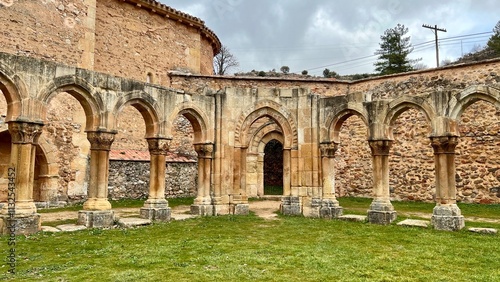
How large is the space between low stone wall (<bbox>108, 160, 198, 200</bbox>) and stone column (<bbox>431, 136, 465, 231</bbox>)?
11.1 meters

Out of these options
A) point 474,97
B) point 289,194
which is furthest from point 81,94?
point 474,97

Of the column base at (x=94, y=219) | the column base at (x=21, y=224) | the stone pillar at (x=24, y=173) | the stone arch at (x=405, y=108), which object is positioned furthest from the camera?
the stone arch at (x=405, y=108)

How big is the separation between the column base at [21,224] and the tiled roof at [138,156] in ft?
24.6

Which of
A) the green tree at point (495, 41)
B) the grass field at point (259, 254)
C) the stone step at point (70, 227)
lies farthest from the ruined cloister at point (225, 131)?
the green tree at point (495, 41)

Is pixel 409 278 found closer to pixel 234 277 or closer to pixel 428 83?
pixel 234 277

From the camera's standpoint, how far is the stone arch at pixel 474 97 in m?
8.98

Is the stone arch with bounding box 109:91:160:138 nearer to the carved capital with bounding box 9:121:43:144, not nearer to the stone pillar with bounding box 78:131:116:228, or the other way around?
the stone pillar with bounding box 78:131:116:228

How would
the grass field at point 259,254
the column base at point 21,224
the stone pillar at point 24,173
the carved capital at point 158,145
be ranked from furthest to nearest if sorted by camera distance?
the carved capital at point 158,145 < the stone pillar at point 24,173 < the column base at point 21,224 < the grass field at point 259,254

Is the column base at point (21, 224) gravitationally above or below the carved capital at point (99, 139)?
below

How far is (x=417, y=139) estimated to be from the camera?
16203 millimetres

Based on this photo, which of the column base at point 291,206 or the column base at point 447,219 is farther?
the column base at point 291,206

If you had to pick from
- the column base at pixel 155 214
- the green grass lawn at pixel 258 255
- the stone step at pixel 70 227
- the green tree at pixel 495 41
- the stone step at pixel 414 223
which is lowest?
the green grass lawn at pixel 258 255

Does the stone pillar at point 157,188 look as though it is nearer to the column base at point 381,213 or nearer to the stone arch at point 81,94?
the stone arch at point 81,94

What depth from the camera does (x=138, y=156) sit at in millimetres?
16641
